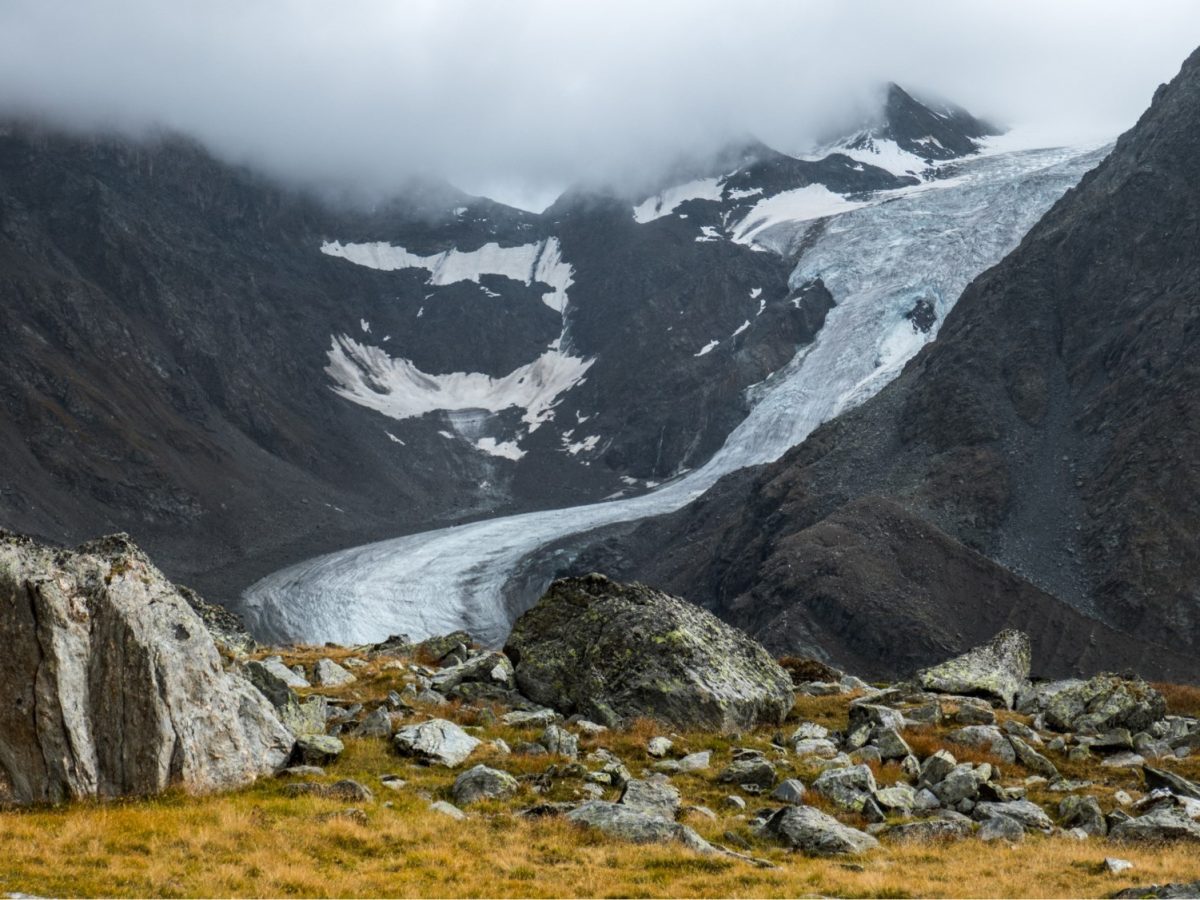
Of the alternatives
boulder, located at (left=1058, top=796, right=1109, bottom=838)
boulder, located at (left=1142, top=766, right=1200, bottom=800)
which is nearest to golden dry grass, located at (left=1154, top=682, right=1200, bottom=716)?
boulder, located at (left=1142, top=766, right=1200, bottom=800)

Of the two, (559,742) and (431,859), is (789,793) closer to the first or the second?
(559,742)

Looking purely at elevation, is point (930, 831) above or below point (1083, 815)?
above

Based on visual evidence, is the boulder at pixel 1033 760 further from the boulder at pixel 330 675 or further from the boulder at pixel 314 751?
the boulder at pixel 330 675

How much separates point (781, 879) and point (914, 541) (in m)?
76.1

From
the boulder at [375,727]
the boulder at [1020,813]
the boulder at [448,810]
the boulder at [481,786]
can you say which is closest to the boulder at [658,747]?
the boulder at [481,786]

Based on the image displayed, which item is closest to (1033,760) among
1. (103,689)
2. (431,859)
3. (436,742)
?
(436,742)

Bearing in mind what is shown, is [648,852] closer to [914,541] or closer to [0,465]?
[914,541]

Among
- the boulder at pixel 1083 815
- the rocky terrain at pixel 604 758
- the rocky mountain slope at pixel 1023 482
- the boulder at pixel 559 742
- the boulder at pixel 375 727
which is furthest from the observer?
the rocky mountain slope at pixel 1023 482

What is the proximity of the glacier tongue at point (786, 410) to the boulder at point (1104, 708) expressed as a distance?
272 ft

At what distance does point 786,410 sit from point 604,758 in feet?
461

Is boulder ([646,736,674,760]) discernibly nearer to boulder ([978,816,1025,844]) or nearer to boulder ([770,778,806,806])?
boulder ([770,778,806,806])

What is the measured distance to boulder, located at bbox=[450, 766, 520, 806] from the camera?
15812mm

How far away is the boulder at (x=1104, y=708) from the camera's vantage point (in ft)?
76.6

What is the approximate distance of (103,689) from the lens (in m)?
14.7
